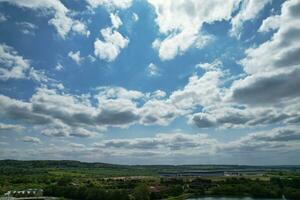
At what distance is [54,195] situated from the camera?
252ft

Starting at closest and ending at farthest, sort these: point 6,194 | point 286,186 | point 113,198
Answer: point 113,198, point 6,194, point 286,186

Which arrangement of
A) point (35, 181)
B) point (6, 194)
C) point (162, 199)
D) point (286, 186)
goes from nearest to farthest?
1. point (162, 199)
2. point (6, 194)
3. point (286, 186)
4. point (35, 181)

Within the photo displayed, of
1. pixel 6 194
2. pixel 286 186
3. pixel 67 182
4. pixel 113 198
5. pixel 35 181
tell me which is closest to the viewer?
pixel 113 198

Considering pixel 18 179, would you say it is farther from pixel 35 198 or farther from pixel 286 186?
pixel 286 186

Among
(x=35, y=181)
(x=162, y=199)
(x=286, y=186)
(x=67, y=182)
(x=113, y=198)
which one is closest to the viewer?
(x=113, y=198)

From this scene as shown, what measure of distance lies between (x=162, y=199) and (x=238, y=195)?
22916mm

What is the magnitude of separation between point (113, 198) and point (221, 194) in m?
31.6

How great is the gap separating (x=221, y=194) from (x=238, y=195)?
4.11m

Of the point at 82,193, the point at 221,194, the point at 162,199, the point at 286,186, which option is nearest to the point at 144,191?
the point at 162,199

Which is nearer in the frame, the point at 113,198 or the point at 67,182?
the point at 113,198

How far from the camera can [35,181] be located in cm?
9900

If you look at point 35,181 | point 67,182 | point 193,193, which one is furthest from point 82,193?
point 35,181

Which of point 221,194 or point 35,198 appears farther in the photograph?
point 221,194

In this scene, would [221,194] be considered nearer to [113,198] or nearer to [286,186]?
[286,186]
